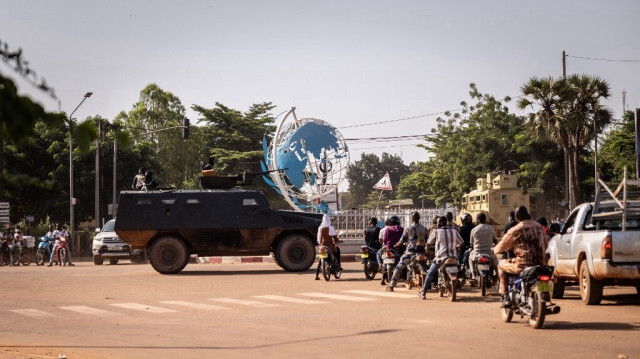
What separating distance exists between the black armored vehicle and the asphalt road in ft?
16.7

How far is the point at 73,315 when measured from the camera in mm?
14453

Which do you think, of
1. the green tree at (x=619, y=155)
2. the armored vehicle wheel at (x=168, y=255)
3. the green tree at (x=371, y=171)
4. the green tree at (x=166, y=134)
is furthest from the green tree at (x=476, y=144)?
the green tree at (x=371, y=171)

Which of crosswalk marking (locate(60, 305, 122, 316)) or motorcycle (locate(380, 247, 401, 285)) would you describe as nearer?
crosswalk marking (locate(60, 305, 122, 316))

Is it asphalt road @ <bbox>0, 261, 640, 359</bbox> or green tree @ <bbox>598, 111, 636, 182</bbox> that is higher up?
green tree @ <bbox>598, 111, 636, 182</bbox>

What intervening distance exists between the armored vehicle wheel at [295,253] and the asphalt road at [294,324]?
528cm

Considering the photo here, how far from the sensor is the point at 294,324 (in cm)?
1237

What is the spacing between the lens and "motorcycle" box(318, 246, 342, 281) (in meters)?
21.8

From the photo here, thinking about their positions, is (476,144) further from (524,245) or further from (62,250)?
(524,245)

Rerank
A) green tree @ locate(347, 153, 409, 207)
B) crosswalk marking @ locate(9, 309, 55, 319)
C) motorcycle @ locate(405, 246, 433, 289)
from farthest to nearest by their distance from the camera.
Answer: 1. green tree @ locate(347, 153, 409, 207)
2. motorcycle @ locate(405, 246, 433, 289)
3. crosswalk marking @ locate(9, 309, 55, 319)

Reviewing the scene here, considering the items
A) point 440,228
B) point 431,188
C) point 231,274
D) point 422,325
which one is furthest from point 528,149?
point 422,325

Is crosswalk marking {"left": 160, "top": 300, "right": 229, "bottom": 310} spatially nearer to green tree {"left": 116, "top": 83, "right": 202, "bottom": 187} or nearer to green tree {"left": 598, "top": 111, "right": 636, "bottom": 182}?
green tree {"left": 598, "top": 111, "right": 636, "bottom": 182}

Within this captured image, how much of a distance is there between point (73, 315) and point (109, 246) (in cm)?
2049

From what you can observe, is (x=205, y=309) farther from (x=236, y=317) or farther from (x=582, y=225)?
(x=582, y=225)

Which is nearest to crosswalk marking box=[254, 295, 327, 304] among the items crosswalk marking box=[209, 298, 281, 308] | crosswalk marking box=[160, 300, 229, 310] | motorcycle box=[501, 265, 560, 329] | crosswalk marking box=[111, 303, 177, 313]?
crosswalk marking box=[209, 298, 281, 308]
